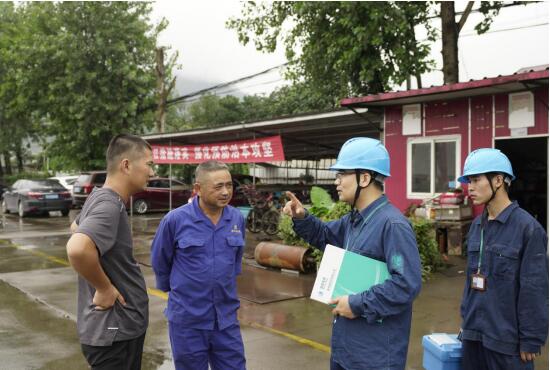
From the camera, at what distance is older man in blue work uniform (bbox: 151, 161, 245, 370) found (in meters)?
3.05

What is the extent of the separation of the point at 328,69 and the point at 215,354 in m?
14.0

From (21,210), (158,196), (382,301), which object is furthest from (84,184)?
(382,301)

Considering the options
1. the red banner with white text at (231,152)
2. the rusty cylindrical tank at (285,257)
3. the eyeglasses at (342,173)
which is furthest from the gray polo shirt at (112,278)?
the red banner with white text at (231,152)

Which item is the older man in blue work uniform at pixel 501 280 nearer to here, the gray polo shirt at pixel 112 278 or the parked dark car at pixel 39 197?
the gray polo shirt at pixel 112 278

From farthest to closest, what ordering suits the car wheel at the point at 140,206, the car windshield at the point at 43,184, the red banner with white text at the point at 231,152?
the car wheel at the point at 140,206, the car windshield at the point at 43,184, the red banner with white text at the point at 231,152

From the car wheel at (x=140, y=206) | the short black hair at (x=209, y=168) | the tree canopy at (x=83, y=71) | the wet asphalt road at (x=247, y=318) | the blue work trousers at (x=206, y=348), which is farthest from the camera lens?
the tree canopy at (x=83, y=71)

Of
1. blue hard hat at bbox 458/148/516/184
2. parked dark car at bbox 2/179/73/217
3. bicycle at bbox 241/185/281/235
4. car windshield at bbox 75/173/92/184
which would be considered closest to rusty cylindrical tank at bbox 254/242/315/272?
bicycle at bbox 241/185/281/235

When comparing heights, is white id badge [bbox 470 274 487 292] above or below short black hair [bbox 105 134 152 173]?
below

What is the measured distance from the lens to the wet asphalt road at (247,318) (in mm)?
4684

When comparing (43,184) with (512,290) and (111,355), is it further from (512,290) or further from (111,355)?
(512,290)

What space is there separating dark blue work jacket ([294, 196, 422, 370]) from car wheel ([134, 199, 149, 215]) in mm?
18121

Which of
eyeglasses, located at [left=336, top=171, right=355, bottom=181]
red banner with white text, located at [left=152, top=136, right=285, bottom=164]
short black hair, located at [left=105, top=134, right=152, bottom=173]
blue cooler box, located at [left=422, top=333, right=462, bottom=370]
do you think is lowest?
blue cooler box, located at [left=422, top=333, right=462, bottom=370]

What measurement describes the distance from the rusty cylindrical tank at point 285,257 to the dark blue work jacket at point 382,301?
5783 millimetres

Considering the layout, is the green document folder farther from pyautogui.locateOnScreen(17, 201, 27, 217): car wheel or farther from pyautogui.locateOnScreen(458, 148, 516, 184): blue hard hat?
pyautogui.locateOnScreen(17, 201, 27, 217): car wheel
